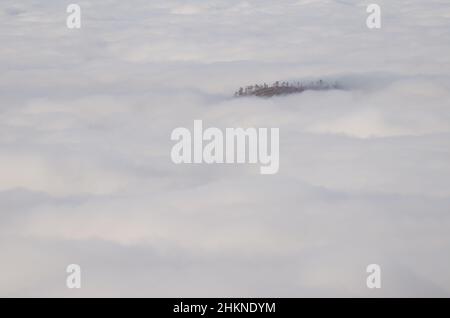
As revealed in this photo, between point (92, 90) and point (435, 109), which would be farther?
point (92, 90)

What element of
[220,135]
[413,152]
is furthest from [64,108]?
[413,152]
